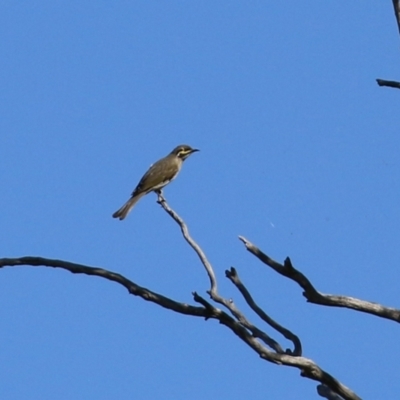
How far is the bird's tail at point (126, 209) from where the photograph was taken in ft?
51.8

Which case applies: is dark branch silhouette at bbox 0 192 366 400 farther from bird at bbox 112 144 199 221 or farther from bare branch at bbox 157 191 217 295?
bird at bbox 112 144 199 221

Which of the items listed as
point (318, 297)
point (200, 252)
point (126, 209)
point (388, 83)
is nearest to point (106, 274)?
point (200, 252)

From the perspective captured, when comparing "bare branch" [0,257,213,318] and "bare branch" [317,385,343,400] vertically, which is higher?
"bare branch" [0,257,213,318]

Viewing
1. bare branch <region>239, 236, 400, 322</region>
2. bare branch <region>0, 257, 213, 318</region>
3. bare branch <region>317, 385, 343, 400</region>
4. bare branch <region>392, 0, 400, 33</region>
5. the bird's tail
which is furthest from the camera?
the bird's tail

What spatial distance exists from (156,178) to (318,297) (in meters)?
9.53

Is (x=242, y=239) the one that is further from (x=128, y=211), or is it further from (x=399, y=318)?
(x=128, y=211)

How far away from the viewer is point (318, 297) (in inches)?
261

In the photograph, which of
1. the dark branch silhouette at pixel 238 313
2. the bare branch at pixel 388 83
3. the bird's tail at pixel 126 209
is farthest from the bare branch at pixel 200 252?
the bird's tail at pixel 126 209

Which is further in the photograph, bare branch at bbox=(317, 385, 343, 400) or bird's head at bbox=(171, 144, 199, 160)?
bird's head at bbox=(171, 144, 199, 160)

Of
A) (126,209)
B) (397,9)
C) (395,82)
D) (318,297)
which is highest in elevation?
(126,209)


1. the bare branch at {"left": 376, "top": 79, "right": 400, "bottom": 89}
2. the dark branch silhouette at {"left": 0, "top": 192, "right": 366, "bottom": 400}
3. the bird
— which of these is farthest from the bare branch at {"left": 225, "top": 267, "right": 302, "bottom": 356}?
the bird

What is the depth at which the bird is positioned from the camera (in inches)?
623

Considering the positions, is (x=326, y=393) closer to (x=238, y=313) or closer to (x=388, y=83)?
(x=238, y=313)

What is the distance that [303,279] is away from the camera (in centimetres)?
653
